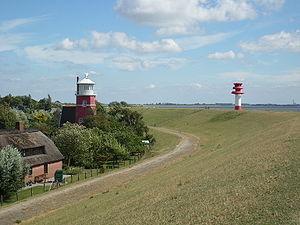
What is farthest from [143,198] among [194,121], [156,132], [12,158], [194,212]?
[194,121]

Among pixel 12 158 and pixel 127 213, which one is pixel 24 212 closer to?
pixel 12 158

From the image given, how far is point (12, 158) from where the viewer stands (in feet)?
106

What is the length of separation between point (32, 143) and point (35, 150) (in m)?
0.91

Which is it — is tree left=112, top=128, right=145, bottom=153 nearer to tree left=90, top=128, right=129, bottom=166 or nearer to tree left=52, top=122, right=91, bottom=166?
tree left=90, top=128, right=129, bottom=166

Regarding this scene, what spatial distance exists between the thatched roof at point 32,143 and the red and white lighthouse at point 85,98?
21.3m

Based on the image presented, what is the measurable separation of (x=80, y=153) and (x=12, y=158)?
49.8 ft

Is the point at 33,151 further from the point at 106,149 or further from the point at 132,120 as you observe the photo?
the point at 132,120

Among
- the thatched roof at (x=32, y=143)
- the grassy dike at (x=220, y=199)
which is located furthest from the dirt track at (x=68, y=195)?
the thatched roof at (x=32, y=143)

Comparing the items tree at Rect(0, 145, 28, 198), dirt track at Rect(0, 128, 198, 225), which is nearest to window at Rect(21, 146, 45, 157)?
tree at Rect(0, 145, 28, 198)

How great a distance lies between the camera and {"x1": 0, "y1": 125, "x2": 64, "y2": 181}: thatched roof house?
3828cm

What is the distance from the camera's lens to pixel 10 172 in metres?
31.8

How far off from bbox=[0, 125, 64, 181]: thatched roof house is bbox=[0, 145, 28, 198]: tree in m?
4.73

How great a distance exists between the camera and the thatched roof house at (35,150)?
1507 inches

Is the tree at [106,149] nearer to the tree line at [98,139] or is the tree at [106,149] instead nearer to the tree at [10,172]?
the tree line at [98,139]
